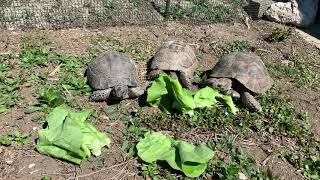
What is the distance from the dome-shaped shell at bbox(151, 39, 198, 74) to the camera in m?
5.47

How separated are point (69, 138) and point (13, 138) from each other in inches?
27.4

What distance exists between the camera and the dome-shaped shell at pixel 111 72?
5.07 m

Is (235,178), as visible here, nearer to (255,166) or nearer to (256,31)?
(255,166)

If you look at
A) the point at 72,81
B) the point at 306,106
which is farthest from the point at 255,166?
the point at 72,81

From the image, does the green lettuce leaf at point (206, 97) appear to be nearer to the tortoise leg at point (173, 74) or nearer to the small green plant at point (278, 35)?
the tortoise leg at point (173, 74)

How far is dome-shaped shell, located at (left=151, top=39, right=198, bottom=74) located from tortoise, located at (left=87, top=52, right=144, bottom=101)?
41 centimetres

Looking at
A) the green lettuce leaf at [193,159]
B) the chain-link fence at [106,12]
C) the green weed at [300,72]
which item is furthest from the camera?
the chain-link fence at [106,12]

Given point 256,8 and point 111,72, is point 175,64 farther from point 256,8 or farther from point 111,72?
point 256,8

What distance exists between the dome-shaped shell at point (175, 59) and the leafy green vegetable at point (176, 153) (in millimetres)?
1247

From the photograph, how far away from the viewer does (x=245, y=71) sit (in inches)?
210

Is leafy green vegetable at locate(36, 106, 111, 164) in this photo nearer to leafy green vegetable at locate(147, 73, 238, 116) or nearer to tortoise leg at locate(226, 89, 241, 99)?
leafy green vegetable at locate(147, 73, 238, 116)

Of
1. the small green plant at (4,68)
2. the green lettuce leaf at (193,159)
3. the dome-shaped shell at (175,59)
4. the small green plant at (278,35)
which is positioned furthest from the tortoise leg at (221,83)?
the small green plant at (4,68)

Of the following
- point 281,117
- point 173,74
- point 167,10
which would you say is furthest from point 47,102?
point 167,10

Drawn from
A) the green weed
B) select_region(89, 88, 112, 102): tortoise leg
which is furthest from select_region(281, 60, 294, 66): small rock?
select_region(89, 88, 112, 102): tortoise leg
